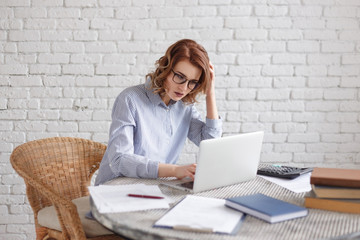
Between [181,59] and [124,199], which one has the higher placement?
[181,59]

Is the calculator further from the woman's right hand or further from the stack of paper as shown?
the stack of paper

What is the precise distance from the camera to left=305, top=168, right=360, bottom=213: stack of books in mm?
1414

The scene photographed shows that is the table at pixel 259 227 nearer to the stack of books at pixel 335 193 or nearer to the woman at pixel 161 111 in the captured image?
the stack of books at pixel 335 193

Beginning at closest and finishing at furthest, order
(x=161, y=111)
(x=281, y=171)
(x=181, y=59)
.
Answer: (x=281, y=171), (x=181, y=59), (x=161, y=111)

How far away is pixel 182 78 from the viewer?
1.97 metres

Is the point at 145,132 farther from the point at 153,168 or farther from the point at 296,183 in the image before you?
the point at 296,183

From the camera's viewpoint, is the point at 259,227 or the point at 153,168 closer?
the point at 259,227

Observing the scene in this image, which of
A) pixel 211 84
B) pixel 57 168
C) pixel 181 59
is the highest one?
pixel 181 59

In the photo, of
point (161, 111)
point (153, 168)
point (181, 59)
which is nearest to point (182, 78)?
point (181, 59)

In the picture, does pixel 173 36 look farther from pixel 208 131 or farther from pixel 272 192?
pixel 272 192

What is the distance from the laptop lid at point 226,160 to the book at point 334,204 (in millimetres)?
301

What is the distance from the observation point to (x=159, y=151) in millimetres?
2125

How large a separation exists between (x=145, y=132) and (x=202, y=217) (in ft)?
2.64

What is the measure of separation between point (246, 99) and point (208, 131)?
74cm
